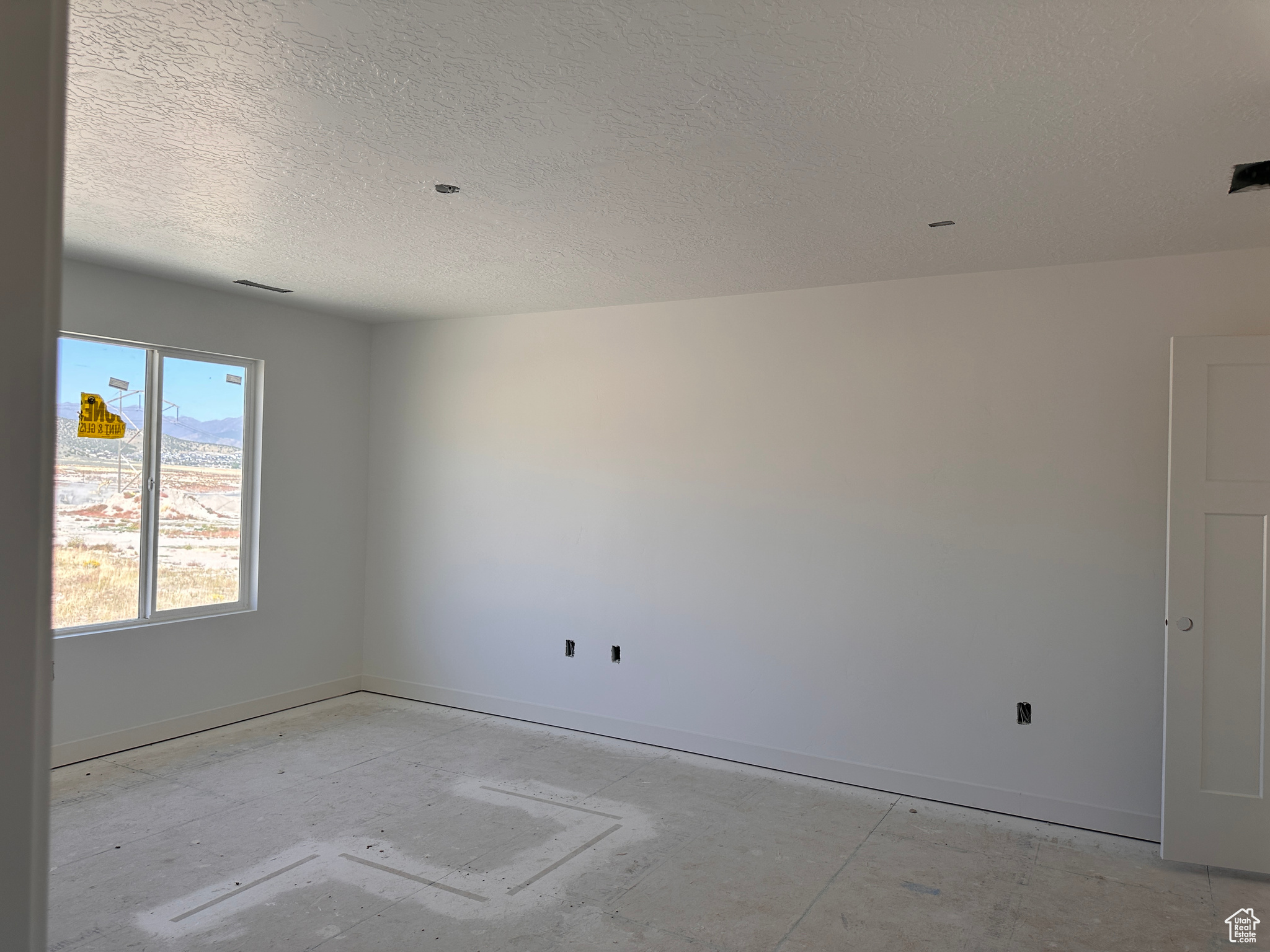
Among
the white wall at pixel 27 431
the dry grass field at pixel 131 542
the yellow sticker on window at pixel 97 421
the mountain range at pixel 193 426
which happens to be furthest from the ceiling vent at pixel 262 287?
the white wall at pixel 27 431

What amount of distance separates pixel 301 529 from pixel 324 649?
0.88m

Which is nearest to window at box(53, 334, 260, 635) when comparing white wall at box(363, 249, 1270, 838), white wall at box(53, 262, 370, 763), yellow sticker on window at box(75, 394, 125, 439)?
Result: yellow sticker on window at box(75, 394, 125, 439)

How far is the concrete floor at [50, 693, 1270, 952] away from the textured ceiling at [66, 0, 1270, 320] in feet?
8.70

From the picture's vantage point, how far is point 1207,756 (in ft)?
11.3

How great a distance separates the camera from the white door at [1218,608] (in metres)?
3.39

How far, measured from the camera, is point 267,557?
5.49m

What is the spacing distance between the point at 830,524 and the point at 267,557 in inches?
143

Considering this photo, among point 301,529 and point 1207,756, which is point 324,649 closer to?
point 301,529

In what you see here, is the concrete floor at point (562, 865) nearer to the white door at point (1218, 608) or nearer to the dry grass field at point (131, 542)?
the white door at point (1218, 608)

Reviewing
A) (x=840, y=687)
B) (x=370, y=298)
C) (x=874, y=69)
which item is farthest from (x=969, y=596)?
(x=370, y=298)

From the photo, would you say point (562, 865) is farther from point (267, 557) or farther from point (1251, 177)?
point (1251, 177)

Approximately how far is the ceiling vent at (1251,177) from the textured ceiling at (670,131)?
46mm

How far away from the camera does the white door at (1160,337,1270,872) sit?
3387mm

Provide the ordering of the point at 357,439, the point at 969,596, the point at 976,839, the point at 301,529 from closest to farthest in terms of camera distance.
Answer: the point at 976,839 → the point at 969,596 → the point at 301,529 → the point at 357,439
